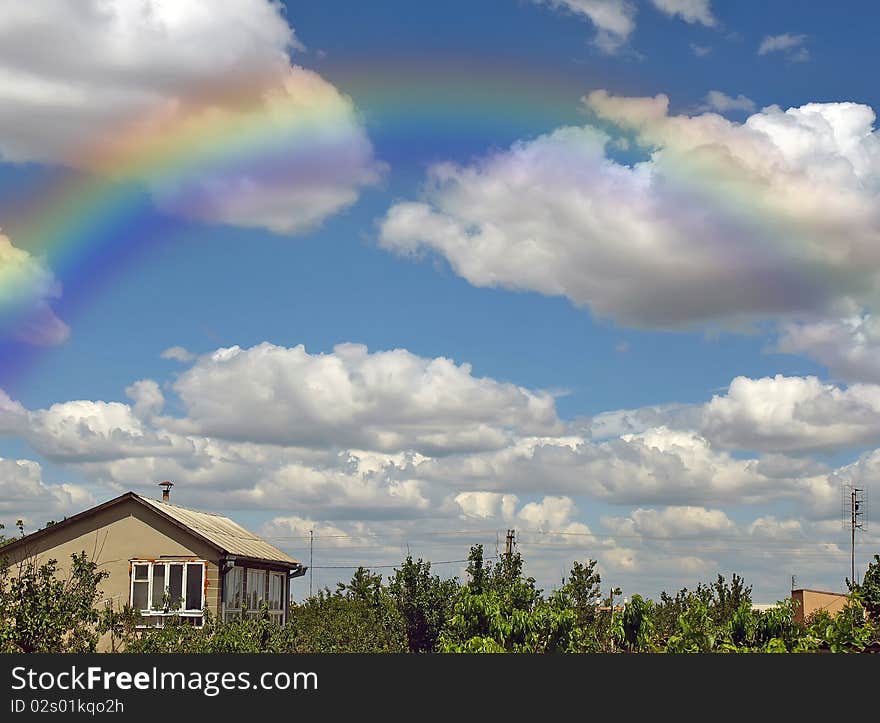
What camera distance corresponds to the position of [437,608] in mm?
44188

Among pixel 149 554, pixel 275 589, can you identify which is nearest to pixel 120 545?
pixel 149 554

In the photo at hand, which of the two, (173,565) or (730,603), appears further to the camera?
(730,603)

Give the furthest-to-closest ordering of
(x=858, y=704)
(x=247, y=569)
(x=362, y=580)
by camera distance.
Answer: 1. (x=362, y=580)
2. (x=247, y=569)
3. (x=858, y=704)

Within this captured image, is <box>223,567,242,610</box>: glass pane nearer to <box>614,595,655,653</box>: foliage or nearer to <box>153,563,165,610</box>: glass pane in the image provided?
<box>153,563,165,610</box>: glass pane

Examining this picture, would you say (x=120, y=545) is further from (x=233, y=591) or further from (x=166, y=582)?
(x=233, y=591)

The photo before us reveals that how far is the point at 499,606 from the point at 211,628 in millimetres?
8967

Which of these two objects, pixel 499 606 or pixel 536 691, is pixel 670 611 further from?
pixel 536 691

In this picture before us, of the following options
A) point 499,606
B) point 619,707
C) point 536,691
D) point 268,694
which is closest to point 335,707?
point 268,694

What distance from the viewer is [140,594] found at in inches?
1683

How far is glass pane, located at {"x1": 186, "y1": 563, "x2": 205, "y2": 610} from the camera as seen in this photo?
4278 centimetres

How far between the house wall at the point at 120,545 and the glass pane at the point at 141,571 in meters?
0.26

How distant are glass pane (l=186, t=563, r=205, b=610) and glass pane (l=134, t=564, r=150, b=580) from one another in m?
1.54

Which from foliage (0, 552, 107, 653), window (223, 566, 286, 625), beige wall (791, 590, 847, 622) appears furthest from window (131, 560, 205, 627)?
beige wall (791, 590, 847, 622)

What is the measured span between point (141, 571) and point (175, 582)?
140 centimetres
